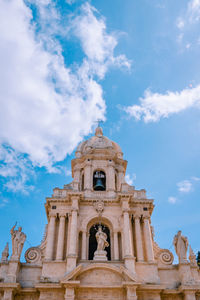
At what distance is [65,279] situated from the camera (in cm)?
1936

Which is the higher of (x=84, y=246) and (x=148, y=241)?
(x=148, y=241)

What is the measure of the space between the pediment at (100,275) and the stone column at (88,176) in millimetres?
7560

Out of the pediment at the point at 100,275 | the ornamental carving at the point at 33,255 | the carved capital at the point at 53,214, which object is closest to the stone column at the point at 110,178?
the carved capital at the point at 53,214

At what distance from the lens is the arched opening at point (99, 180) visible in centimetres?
2724

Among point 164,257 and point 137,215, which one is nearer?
point 164,257

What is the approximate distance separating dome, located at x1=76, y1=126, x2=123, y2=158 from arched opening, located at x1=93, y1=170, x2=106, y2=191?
242 centimetres

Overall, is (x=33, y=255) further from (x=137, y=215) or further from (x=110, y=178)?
(x=110, y=178)

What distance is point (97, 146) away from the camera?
1182 inches

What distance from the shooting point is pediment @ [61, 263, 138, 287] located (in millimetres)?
19609

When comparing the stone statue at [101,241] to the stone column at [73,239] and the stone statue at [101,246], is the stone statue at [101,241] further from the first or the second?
the stone column at [73,239]

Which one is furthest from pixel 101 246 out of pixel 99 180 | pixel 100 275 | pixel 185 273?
pixel 99 180

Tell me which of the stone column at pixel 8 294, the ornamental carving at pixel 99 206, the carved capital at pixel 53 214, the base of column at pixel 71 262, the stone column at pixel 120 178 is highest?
the stone column at pixel 120 178

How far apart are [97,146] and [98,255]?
12.0 meters

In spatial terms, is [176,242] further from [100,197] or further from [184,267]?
[100,197]
